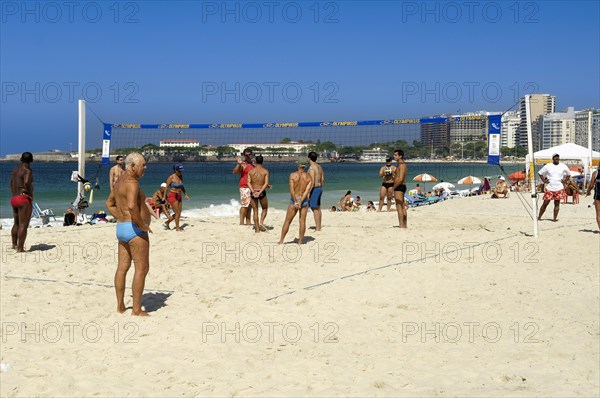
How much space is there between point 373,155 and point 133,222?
14.1 meters

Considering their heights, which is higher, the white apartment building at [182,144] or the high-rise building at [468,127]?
the high-rise building at [468,127]

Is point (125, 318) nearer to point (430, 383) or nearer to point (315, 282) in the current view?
point (315, 282)

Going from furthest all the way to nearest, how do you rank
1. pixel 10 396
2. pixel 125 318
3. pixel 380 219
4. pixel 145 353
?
pixel 380 219 < pixel 125 318 < pixel 145 353 < pixel 10 396

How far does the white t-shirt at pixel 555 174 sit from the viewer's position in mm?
10422

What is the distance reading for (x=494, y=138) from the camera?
918 cm

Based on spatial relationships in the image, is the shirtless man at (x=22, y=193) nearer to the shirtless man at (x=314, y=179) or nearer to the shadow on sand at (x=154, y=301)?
the shadow on sand at (x=154, y=301)

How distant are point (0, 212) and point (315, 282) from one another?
21.9m

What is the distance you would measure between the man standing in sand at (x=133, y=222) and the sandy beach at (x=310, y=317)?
343mm

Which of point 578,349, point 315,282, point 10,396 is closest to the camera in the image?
point 10,396

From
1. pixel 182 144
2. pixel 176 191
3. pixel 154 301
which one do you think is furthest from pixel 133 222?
pixel 182 144

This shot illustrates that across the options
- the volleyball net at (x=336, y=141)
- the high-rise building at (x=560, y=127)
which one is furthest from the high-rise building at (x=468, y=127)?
the high-rise building at (x=560, y=127)

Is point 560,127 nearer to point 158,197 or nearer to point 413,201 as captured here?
point 413,201

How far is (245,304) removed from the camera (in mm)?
5383

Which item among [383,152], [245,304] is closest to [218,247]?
[245,304]
